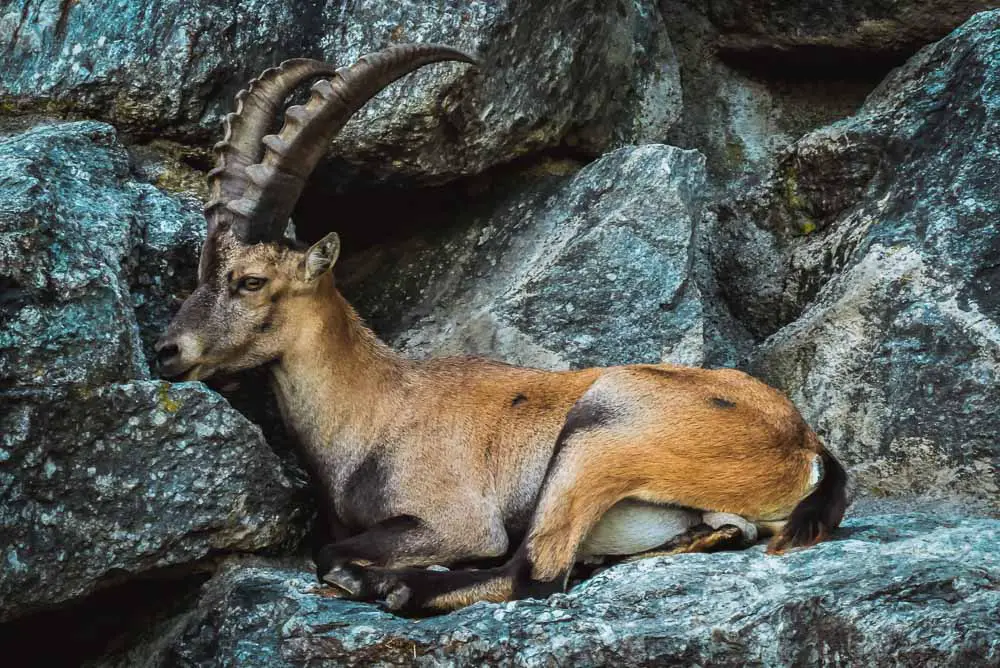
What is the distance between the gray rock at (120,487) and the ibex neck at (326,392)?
1.11ft

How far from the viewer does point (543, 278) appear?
7906 millimetres

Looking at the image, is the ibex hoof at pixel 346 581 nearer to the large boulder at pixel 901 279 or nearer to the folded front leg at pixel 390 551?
the folded front leg at pixel 390 551

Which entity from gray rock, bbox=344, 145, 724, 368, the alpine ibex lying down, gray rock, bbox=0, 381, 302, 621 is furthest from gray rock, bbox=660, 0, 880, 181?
gray rock, bbox=0, 381, 302, 621

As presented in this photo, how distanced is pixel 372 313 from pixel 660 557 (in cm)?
317

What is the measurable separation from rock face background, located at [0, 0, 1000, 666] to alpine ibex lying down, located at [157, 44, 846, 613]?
0.31 metres

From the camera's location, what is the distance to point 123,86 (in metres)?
7.68

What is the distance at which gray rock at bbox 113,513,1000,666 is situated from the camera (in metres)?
4.79

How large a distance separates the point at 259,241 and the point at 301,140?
53cm

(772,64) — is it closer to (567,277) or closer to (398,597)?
(567,277)

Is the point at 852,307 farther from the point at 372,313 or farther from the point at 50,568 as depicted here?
the point at 50,568

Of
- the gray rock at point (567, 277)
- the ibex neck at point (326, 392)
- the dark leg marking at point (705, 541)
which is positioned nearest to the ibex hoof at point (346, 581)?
the ibex neck at point (326, 392)

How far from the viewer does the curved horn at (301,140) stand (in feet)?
21.5

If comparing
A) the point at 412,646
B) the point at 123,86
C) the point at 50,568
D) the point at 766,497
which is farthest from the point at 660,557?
the point at 123,86

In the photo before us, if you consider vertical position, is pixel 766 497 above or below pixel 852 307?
below
